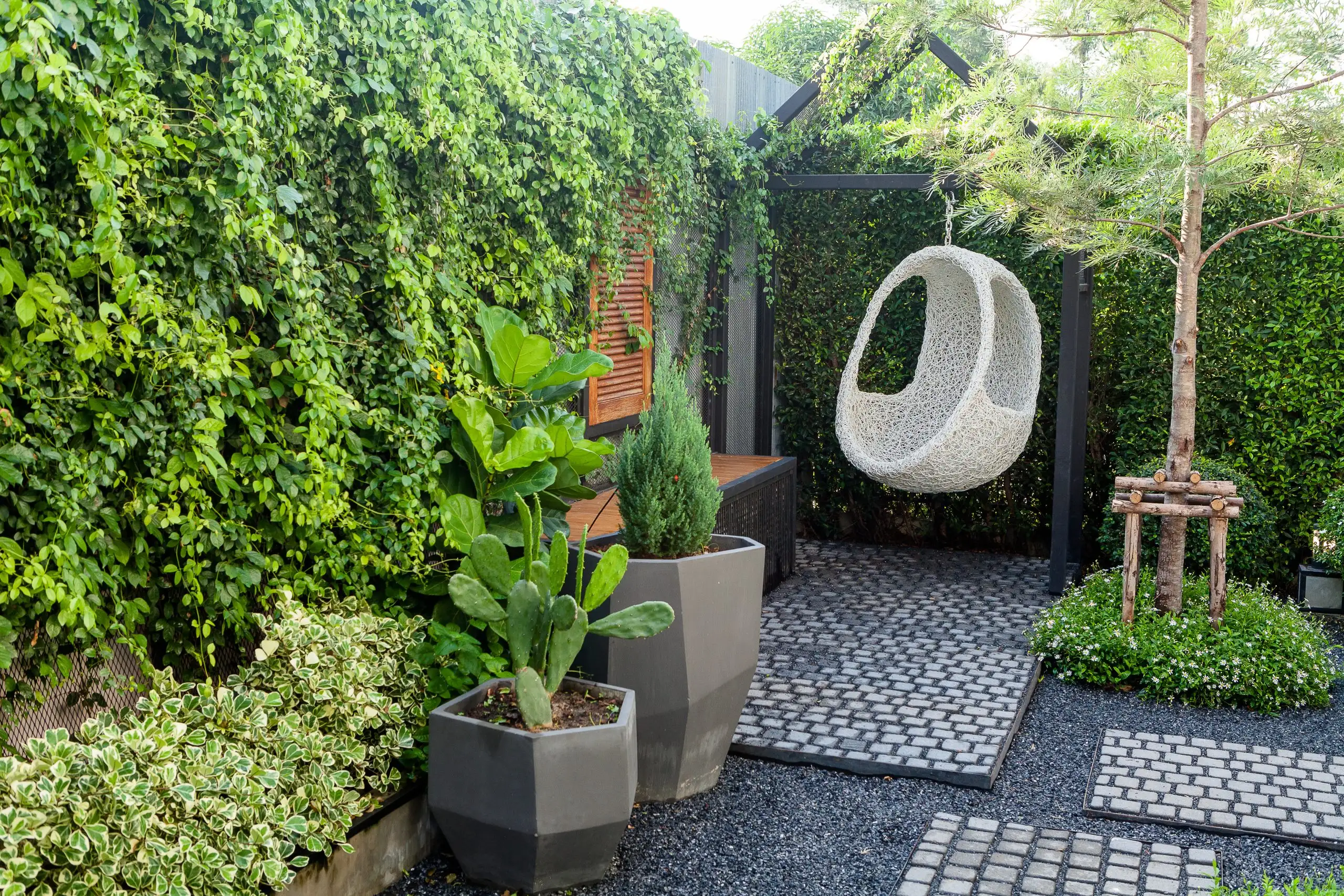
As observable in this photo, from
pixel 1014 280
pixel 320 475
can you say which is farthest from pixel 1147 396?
pixel 320 475

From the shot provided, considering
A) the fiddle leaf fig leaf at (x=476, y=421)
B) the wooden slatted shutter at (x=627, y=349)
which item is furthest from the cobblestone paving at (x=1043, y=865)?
the wooden slatted shutter at (x=627, y=349)

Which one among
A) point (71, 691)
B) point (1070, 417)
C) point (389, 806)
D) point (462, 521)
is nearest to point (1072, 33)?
point (1070, 417)

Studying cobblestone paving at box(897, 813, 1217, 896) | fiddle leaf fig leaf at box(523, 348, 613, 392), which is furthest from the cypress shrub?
cobblestone paving at box(897, 813, 1217, 896)

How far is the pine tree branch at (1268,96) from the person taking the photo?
492 centimetres

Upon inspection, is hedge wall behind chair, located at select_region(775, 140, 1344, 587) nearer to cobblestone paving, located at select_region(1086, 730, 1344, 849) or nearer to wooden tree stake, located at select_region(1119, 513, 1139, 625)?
wooden tree stake, located at select_region(1119, 513, 1139, 625)

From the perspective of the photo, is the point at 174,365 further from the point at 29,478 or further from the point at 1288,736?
the point at 1288,736

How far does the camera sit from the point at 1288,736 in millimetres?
4562

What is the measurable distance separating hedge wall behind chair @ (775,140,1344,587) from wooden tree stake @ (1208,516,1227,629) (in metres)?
1.30

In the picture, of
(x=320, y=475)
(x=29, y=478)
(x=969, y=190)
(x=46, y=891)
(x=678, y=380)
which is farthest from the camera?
(x=969, y=190)

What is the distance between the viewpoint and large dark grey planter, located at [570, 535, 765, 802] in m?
3.80

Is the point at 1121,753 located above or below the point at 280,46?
below

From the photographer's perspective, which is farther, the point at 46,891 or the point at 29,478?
the point at 29,478

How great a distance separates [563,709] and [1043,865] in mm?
1467

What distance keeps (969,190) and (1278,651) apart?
3.10 m
